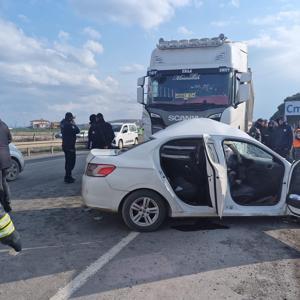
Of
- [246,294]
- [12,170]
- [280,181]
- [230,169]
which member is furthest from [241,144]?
[12,170]

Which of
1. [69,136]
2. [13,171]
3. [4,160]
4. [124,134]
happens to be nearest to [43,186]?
[69,136]

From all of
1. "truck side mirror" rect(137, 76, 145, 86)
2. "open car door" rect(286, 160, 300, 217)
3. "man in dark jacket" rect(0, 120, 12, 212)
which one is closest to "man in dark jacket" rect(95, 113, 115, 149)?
"truck side mirror" rect(137, 76, 145, 86)

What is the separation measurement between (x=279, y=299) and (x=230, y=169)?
284 centimetres

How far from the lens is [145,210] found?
5.66 meters

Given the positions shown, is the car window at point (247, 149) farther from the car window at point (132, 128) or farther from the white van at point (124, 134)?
the car window at point (132, 128)

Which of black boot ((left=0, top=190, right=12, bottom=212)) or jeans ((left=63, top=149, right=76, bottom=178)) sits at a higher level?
jeans ((left=63, top=149, right=76, bottom=178))

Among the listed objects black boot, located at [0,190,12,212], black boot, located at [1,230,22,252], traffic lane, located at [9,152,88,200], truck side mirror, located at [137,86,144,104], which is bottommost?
traffic lane, located at [9,152,88,200]

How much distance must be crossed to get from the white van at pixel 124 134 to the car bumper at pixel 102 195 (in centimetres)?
1920

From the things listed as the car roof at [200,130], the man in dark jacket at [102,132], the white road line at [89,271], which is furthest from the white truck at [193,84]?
the white road line at [89,271]

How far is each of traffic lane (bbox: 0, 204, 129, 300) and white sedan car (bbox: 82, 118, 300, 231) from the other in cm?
51

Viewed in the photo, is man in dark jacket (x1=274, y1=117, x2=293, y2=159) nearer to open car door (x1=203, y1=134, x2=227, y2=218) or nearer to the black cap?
the black cap

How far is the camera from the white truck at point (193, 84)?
959 centimetres

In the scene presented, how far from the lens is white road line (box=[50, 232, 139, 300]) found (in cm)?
373

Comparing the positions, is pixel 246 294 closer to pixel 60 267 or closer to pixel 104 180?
pixel 60 267
